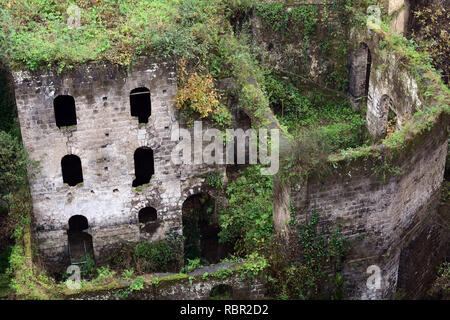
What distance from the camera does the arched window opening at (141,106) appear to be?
2433cm

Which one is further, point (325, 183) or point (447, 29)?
point (447, 29)

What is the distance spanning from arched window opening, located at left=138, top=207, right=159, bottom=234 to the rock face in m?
0.16

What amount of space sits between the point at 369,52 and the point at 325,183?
10.1 metres

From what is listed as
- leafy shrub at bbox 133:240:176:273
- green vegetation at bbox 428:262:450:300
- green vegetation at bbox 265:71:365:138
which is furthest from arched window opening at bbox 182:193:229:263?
green vegetation at bbox 428:262:450:300

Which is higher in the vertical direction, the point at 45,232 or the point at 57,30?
the point at 57,30

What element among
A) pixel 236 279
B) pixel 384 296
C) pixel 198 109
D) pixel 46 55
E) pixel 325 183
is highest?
pixel 46 55

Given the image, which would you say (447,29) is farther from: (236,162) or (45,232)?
(45,232)

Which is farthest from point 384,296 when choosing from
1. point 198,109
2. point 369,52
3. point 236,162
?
point 369,52

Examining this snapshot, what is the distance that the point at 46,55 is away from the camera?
21.6 metres

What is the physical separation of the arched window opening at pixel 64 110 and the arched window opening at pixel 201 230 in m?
4.77

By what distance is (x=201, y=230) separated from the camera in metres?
25.7

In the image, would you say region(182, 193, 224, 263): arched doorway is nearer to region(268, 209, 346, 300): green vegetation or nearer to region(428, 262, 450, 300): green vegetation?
region(268, 209, 346, 300): green vegetation

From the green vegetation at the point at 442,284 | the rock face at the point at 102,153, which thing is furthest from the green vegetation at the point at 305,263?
the rock face at the point at 102,153

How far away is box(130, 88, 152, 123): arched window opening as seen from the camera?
958 inches
